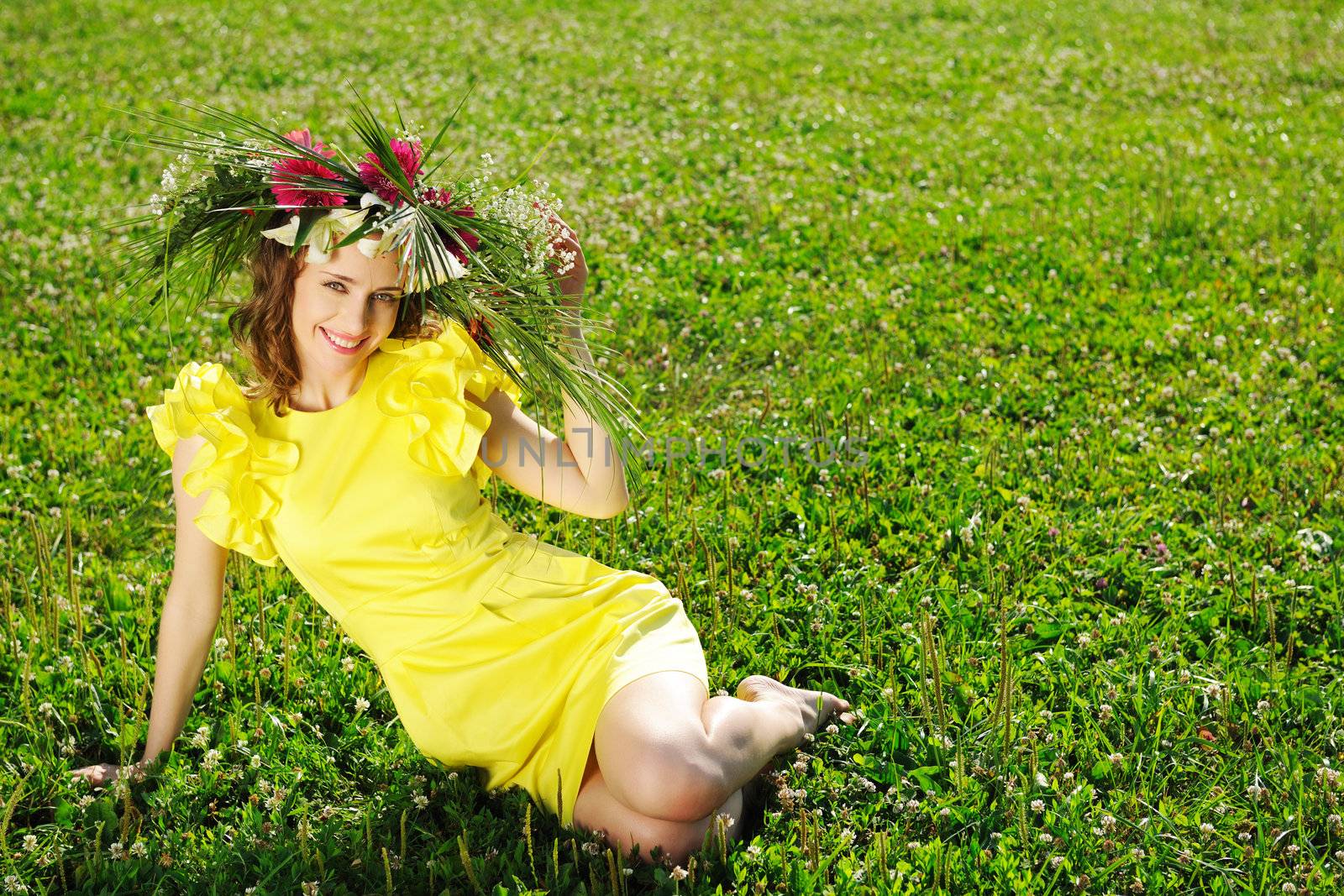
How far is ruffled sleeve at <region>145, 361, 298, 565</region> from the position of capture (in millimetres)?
3447

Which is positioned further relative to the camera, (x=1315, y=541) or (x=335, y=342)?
(x=1315, y=541)

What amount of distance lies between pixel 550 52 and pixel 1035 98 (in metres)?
4.77

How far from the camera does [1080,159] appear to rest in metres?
9.59

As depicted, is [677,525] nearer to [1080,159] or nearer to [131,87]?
[1080,159]

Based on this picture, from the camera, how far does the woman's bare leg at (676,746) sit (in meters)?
3.26

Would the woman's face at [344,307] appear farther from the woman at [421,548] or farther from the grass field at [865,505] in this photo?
the grass field at [865,505]

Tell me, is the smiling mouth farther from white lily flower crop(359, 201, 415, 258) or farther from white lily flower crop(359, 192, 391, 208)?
white lily flower crop(359, 192, 391, 208)

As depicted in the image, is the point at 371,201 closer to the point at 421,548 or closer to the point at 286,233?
the point at 286,233

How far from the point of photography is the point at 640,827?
3.37m

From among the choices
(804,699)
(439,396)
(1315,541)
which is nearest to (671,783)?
(804,699)

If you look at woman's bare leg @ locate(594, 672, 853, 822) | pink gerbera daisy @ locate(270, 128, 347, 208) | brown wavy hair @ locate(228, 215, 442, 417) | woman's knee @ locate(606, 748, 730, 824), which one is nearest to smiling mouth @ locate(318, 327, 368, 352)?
brown wavy hair @ locate(228, 215, 442, 417)

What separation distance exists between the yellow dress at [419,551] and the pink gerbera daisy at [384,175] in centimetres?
47

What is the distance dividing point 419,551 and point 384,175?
3.42 ft

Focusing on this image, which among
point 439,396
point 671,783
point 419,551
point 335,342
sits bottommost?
point 671,783
